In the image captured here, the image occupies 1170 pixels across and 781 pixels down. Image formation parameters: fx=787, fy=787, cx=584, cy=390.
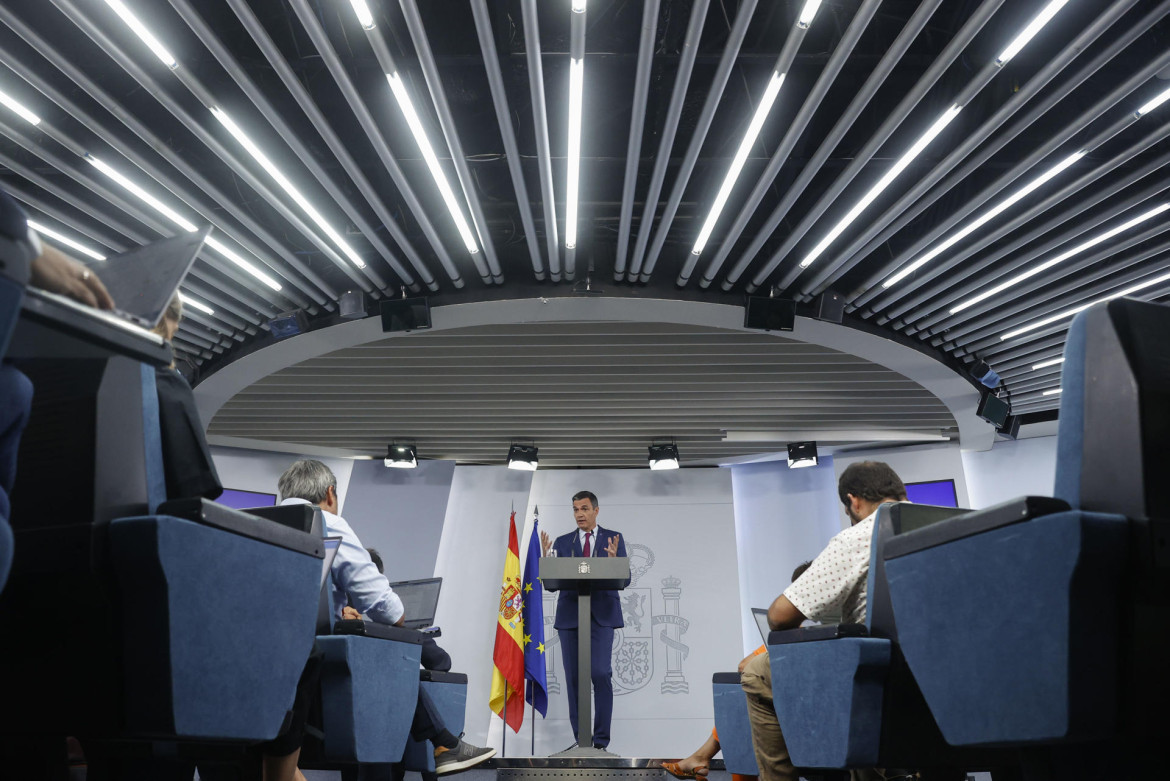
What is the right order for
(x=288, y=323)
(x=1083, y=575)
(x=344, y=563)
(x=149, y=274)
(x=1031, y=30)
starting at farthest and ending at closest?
1. (x=288, y=323)
2. (x=1031, y=30)
3. (x=344, y=563)
4. (x=149, y=274)
5. (x=1083, y=575)

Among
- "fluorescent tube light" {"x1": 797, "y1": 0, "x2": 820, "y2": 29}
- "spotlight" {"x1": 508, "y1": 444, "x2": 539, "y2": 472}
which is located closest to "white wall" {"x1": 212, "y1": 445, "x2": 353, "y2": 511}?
"spotlight" {"x1": 508, "y1": 444, "x2": 539, "y2": 472}

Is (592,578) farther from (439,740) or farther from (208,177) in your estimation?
(208,177)

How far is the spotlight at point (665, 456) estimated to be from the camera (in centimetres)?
805

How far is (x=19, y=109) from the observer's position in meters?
3.36

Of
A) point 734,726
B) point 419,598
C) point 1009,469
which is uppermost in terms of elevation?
point 1009,469

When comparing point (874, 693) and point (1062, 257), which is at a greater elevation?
point (1062, 257)

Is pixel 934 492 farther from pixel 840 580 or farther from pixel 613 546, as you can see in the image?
pixel 840 580

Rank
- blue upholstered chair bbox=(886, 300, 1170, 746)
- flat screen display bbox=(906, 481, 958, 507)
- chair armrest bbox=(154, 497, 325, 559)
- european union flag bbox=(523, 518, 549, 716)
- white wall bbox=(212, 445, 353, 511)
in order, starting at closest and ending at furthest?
1. blue upholstered chair bbox=(886, 300, 1170, 746)
2. chair armrest bbox=(154, 497, 325, 559)
3. european union flag bbox=(523, 518, 549, 716)
4. flat screen display bbox=(906, 481, 958, 507)
5. white wall bbox=(212, 445, 353, 511)

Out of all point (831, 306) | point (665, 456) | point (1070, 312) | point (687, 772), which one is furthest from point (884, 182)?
point (665, 456)

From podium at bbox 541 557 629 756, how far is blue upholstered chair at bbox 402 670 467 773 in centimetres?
73

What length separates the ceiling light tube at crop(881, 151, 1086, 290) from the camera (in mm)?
3866

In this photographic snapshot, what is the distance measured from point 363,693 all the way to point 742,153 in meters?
2.80

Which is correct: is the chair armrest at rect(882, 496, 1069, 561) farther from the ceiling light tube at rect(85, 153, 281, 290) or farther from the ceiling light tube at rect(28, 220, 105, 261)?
the ceiling light tube at rect(28, 220, 105, 261)

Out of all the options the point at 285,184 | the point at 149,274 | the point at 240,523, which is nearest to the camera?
the point at 149,274
